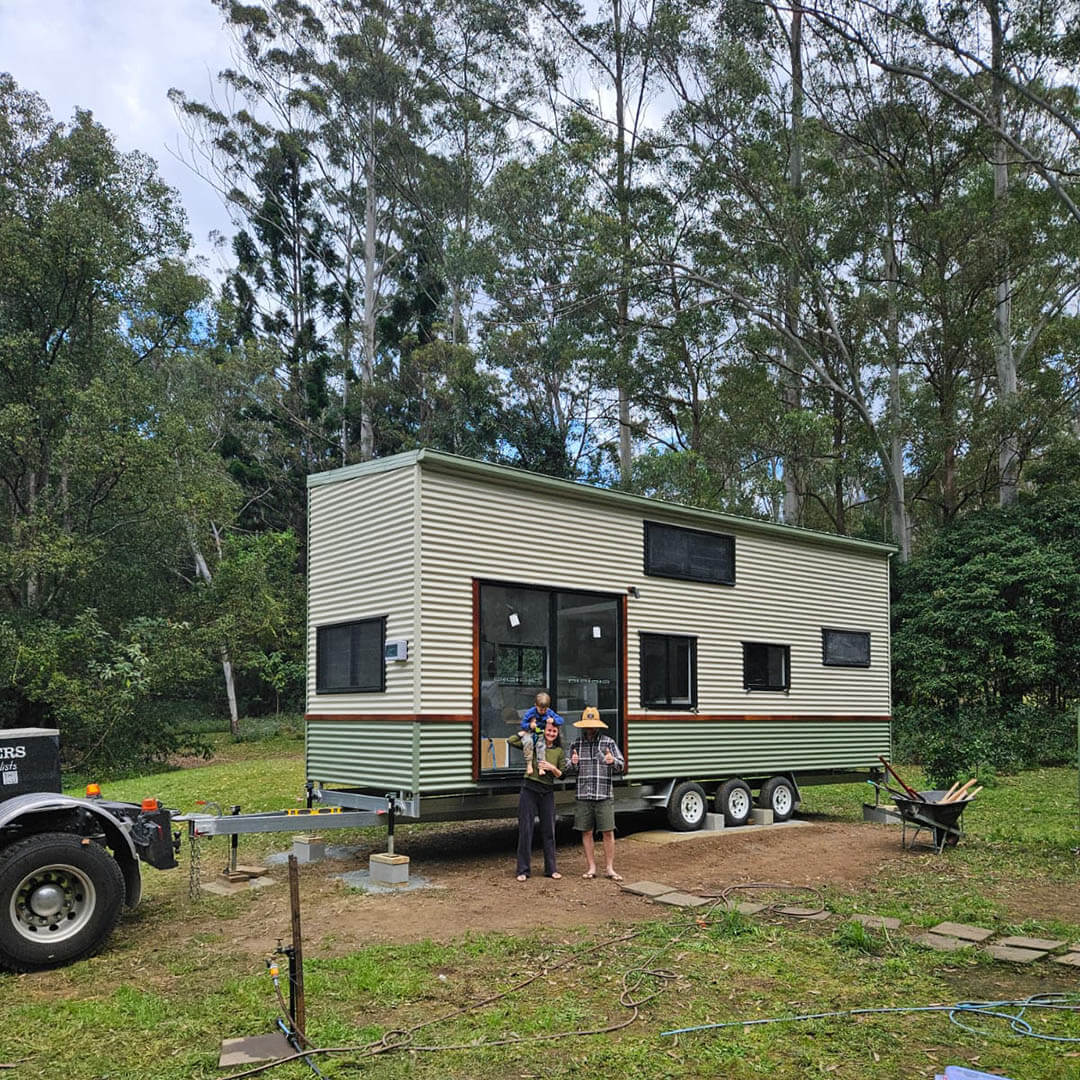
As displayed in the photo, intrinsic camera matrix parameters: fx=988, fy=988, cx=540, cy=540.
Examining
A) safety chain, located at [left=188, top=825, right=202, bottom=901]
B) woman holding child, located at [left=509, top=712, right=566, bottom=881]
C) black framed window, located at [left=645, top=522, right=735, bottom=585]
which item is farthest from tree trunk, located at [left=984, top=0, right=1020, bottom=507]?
safety chain, located at [left=188, top=825, right=202, bottom=901]

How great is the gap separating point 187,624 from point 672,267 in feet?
47.2

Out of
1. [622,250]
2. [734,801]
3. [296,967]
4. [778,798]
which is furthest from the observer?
[622,250]

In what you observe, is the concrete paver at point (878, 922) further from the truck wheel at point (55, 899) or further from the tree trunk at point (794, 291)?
the tree trunk at point (794, 291)

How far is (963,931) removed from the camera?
6.99 meters

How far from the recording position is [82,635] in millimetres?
18875

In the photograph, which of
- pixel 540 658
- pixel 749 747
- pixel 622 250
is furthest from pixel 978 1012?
pixel 622 250

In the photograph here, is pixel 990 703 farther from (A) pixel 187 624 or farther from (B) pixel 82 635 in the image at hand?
(B) pixel 82 635

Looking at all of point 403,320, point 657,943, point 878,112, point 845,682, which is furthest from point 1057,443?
point 657,943

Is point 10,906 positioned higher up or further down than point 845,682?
further down

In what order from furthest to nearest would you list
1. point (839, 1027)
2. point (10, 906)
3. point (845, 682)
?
point (845, 682) < point (10, 906) < point (839, 1027)

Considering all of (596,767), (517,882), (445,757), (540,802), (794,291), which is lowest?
(517,882)

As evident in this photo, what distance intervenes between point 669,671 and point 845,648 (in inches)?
150

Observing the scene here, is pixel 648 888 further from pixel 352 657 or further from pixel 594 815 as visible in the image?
pixel 352 657

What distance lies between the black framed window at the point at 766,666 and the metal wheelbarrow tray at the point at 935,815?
2.50 metres
